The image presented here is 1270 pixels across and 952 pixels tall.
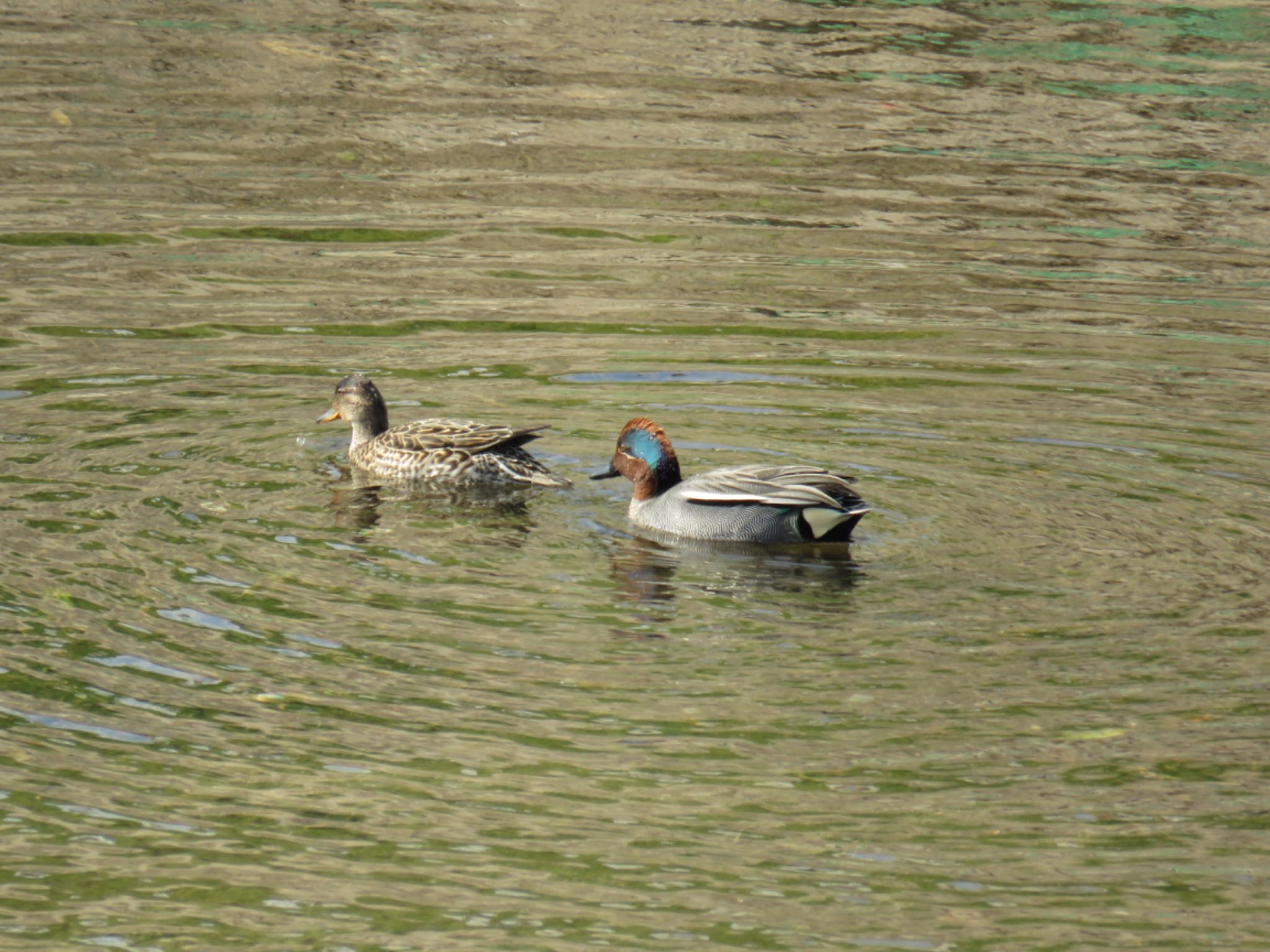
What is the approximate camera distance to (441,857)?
6.37 metres

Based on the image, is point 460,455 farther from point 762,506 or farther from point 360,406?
point 762,506

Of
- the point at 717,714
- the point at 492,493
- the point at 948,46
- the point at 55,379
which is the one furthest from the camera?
the point at 948,46

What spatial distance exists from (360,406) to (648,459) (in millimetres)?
2036

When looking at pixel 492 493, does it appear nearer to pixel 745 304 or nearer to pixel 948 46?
pixel 745 304

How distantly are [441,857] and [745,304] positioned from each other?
333 inches

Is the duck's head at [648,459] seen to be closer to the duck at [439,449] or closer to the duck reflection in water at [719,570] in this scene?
the duck reflection in water at [719,570]

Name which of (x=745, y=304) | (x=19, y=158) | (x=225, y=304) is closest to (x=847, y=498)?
(x=745, y=304)

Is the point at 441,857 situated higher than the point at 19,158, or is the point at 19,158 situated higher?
the point at 19,158

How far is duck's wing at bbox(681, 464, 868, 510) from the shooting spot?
30.4 ft

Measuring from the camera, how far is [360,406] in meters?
11.1

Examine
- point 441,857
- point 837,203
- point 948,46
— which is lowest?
point 441,857

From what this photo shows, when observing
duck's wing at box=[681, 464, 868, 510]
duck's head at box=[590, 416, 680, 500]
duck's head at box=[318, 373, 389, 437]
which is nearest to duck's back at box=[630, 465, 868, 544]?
duck's wing at box=[681, 464, 868, 510]

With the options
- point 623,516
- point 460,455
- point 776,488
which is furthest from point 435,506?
point 776,488

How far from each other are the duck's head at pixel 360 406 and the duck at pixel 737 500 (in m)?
1.84
